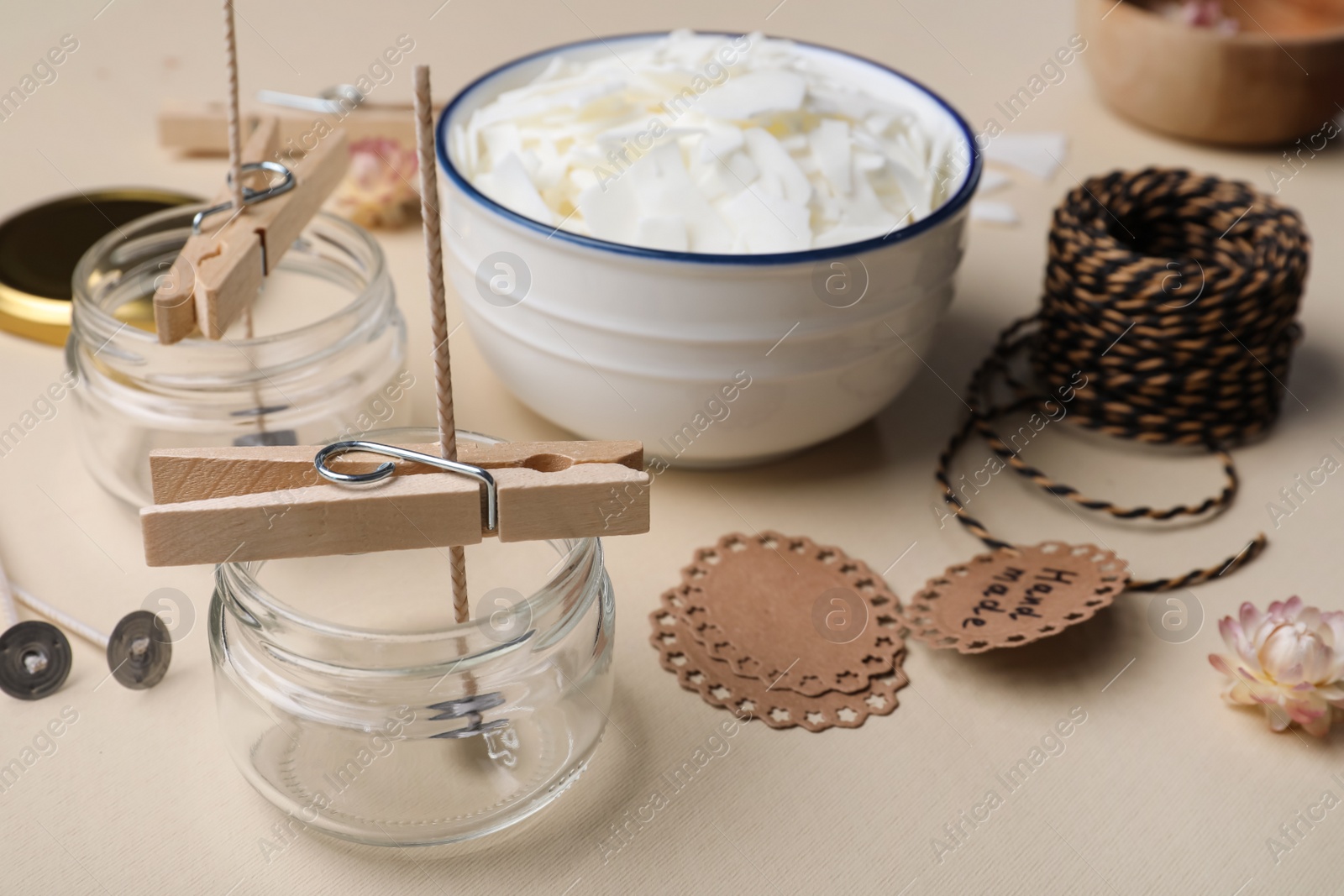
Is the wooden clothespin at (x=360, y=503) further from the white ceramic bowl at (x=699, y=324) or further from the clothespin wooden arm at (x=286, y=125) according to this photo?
the clothespin wooden arm at (x=286, y=125)

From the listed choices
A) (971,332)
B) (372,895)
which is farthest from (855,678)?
(971,332)

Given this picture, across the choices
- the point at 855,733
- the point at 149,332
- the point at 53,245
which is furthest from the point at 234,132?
the point at 855,733

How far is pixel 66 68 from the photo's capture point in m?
1.22

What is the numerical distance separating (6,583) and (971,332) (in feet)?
2.30

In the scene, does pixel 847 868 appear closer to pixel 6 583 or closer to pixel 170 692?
pixel 170 692

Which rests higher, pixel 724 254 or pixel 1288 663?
pixel 724 254

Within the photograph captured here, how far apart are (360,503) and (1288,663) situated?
470 mm

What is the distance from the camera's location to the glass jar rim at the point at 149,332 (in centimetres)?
69

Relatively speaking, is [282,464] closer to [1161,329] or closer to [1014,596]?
[1014,596]

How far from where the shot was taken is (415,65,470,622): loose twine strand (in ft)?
1.42

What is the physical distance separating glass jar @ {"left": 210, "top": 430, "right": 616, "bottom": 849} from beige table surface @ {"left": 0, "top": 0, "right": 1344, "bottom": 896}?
0.09 ft

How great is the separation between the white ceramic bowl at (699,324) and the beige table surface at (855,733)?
0.07 metres

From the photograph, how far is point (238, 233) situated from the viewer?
65 centimetres

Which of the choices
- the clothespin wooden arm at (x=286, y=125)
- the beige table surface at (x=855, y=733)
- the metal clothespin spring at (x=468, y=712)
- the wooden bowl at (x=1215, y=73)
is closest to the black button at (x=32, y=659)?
the beige table surface at (x=855, y=733)
